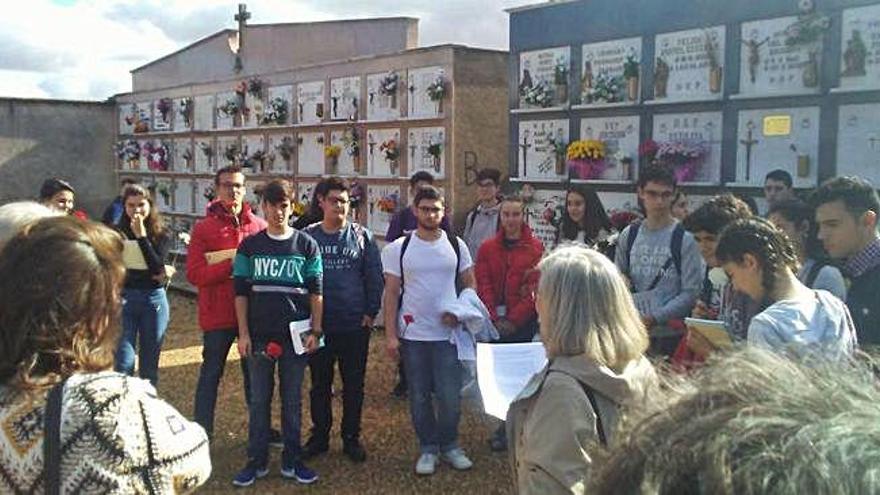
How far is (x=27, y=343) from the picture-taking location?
4.78 ft

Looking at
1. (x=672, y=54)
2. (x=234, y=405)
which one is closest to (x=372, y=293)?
(x=234, y=405)

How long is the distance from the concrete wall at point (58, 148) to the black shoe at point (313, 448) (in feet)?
29.5

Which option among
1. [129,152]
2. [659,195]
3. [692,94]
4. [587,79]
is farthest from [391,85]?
[129,152]

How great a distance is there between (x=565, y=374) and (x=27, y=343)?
3.86 ft

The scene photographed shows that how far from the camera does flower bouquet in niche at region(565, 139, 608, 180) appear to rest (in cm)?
616

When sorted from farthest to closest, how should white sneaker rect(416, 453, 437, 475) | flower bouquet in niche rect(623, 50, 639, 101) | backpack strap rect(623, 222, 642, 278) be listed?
flower bouquet in niche rect(623, 50, 639, 101), white sneaker rect(416, 453, 437, 475), backpack strap rect(623, 222, 642, 278)

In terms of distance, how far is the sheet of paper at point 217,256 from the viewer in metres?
4.55

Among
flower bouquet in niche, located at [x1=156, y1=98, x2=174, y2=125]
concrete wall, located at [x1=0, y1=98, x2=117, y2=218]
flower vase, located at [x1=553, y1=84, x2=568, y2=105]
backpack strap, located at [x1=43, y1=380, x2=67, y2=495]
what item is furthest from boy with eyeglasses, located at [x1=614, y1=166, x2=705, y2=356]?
concrete wall, located at [x1=0, y1=98, x2=117, y2=218]

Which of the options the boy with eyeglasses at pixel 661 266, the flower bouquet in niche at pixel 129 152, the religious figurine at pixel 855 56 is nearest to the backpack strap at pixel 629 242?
the boy with eyeglasses at pixel 661 266

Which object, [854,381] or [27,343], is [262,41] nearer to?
[27,343]

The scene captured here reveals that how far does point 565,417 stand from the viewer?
193 centimetres

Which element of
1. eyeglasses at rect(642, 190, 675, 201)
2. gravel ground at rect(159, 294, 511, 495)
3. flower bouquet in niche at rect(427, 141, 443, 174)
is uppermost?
flower bouquet in niche at rect(427, 141, 443, 174)

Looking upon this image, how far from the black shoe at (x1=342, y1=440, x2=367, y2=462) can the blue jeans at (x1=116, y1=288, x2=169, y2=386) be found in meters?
1.24

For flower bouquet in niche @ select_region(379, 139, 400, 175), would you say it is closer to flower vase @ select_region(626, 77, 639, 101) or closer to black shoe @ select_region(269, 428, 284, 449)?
flower vase @ select_region(626, 77, 639, 101)
